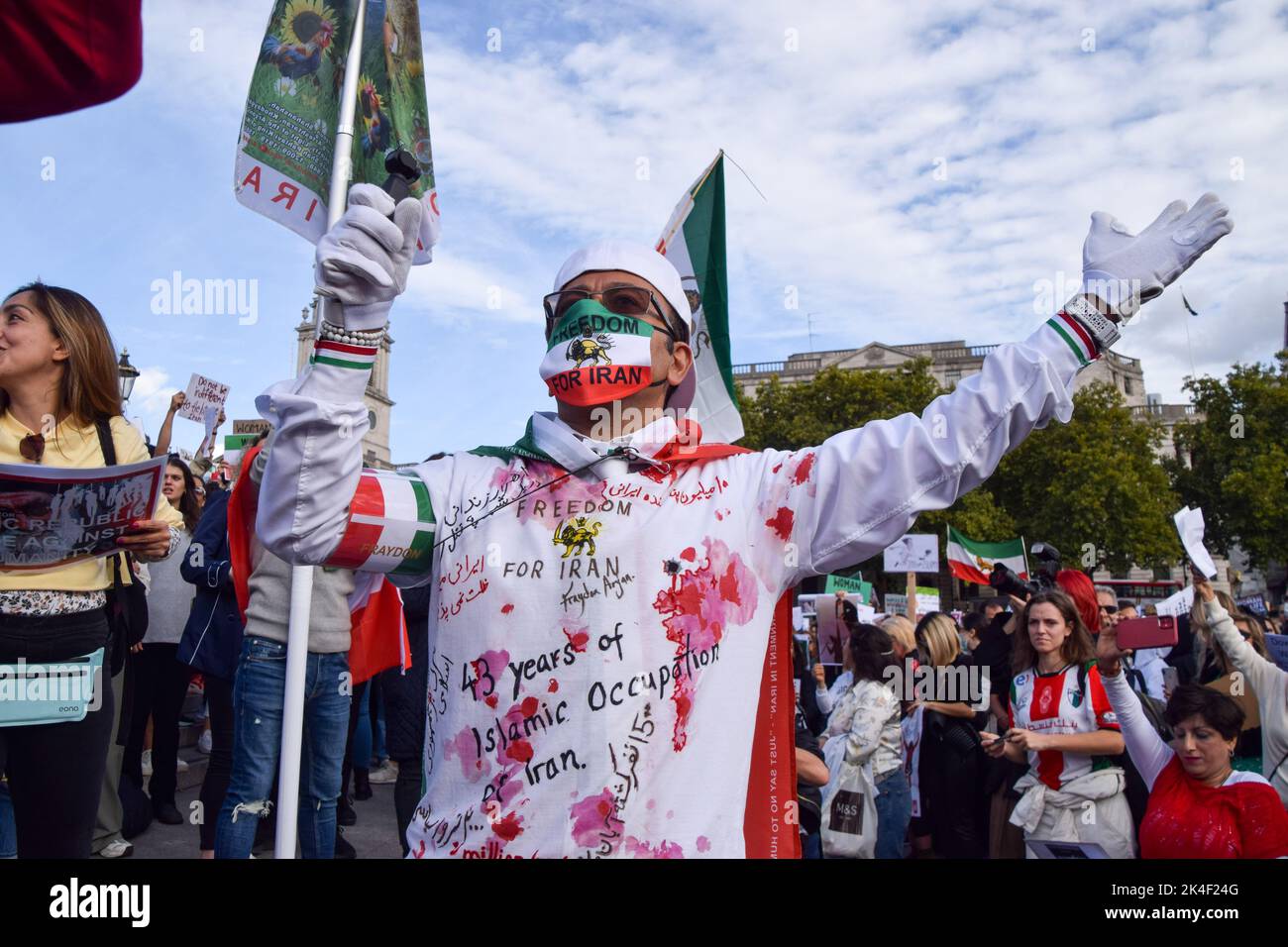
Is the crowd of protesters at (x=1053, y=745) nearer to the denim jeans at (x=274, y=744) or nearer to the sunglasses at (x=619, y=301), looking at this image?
the sunglasses at (x=619, y=301)

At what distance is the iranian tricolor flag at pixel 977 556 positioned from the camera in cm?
1433

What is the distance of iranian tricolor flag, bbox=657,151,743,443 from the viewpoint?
4168mm

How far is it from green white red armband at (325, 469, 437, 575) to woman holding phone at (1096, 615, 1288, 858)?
360 centimetres

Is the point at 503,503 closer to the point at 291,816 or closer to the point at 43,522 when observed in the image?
the point at 43,522

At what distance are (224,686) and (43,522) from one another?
8.67ft

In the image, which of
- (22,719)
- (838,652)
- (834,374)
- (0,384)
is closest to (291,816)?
(22,719)

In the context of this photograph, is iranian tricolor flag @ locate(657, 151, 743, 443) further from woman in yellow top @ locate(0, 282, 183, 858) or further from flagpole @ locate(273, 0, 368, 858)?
woman in yellow top @ locate(0, 282, 183, 858)

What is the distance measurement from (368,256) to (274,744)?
3.13m

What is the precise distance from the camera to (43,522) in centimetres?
302
